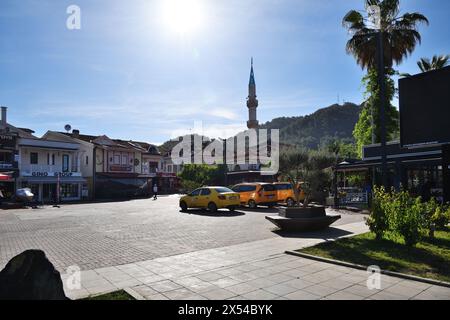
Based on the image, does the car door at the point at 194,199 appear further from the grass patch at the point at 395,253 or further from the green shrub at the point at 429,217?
the green shrub at the point at 429,217

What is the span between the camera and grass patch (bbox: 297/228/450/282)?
6.55 m

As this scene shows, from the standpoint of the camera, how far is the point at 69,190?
127 ft

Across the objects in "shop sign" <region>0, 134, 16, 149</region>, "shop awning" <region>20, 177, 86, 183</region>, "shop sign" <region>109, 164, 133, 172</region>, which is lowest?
"shop awning" <region>20, 177, 86, 183</region>

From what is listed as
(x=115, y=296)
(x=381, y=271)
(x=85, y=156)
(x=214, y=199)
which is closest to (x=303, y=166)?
(x=214, y=199)

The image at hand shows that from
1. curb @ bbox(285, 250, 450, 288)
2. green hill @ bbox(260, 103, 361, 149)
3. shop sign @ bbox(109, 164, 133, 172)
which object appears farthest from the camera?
green hill @ bbox(260, 103, 361, 149)

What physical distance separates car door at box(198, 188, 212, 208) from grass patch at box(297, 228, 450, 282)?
10904mm

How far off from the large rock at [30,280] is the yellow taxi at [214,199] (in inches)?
611

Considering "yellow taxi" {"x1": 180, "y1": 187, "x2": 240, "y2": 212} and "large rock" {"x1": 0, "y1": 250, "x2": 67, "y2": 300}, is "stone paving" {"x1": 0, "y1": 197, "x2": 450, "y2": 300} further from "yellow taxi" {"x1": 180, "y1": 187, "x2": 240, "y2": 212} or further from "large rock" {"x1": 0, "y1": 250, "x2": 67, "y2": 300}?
"yellow taxi" {"x1": 180, "y1": 187, "x2": 240, "y2": 212}

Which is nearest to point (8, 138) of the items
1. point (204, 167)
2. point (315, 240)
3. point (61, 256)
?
point (204, 167)

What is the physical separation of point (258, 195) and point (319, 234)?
10.8 meters

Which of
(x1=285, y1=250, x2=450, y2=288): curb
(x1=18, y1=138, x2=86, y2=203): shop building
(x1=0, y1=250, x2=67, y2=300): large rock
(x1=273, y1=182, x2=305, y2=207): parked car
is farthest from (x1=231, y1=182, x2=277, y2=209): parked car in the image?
(x1=18, y1=138, x2=86, y2=203): shop building
